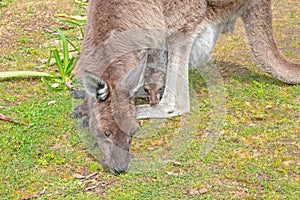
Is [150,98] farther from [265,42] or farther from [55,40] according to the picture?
[55,40]

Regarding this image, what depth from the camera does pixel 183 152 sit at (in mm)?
3947

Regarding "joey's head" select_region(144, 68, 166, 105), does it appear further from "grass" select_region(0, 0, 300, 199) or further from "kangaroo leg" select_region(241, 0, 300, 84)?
"kangaroo leg" select_region(241, 0, 300, 84)

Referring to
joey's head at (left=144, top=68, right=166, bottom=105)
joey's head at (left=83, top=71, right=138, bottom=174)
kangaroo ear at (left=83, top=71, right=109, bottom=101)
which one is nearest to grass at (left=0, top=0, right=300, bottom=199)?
joey's head at (left=83, top=71, right=138, bottom=174)

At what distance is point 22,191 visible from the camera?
11.5 feet

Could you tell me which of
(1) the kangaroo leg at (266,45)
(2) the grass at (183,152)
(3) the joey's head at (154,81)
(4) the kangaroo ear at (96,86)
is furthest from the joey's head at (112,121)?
(1) the kangaroo leg at (266,45)

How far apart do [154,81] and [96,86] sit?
1194mm

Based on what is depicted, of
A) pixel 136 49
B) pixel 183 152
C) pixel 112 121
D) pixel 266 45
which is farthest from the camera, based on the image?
pixel 266 45

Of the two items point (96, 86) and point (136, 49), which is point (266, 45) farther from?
point (96, 86)

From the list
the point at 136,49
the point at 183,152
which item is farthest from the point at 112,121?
the point at 136,49

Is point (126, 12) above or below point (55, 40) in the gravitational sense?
above

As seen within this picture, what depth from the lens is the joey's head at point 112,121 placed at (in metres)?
3.57

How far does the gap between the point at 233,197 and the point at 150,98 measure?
5.05 ft

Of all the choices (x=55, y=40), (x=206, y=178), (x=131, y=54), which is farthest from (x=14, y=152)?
(x=55, y=40)

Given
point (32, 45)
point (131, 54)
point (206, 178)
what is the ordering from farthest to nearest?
point (32, 45) < point (131, 54) < point (206, 178)
